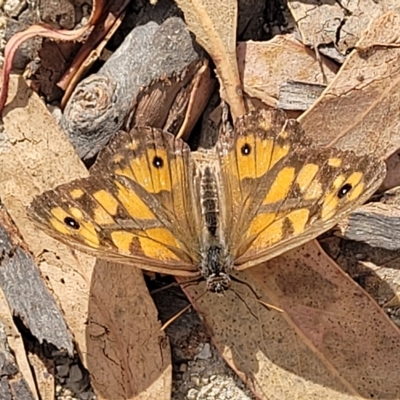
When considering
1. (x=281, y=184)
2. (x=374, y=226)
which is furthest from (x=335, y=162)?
(x=374, y=226)

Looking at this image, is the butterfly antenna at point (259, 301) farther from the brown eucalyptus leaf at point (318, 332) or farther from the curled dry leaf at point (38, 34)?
the curled dry leaf at point (38, 34)

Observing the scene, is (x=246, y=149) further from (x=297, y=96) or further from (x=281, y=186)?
(x=297, y=96)

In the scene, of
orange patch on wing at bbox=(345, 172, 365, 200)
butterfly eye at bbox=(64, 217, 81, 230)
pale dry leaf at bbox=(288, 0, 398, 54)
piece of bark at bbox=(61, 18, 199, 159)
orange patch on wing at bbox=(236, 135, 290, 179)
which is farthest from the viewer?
pale dry leaf at bbox=(288, 0, 398, 54)

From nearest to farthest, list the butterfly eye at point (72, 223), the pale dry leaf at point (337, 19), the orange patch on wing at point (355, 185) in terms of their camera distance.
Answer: the orange patch on wing at point (355, 185)
the butterfly eye at point (72, 223)
the pale dry leaf at point (337, 19)

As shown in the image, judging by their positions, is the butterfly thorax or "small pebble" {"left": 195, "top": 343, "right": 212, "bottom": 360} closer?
the butterfly thorax

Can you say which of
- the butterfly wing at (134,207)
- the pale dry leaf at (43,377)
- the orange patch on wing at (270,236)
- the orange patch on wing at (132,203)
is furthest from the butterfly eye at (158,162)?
the pale dry leaf at (43,377)

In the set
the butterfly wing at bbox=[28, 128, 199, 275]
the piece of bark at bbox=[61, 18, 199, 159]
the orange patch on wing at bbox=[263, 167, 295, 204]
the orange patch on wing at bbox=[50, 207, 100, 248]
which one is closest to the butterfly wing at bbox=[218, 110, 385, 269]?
the orange patch on wing at bbox=[263, 167, 295, 204]

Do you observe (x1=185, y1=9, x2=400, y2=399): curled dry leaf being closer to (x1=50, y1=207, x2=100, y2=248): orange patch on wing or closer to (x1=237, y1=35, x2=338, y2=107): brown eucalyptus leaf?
(x1=237, y1=35, x2=338, y2=107): brown eucalyptus leaf
